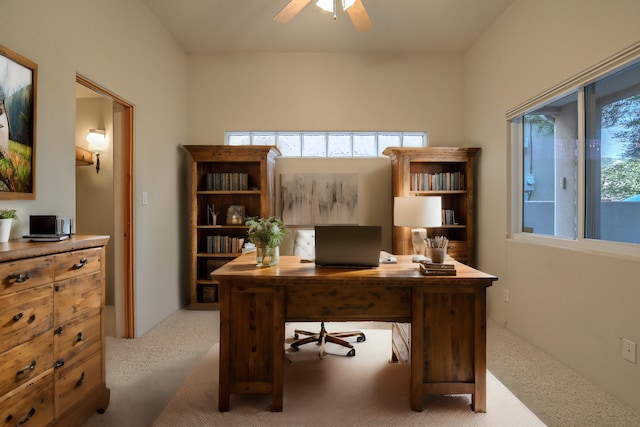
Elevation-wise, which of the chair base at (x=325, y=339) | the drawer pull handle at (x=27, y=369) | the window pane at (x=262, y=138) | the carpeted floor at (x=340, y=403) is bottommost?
the carpeted floor at (x=340, y=403)

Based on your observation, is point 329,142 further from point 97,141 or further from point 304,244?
point 97,141

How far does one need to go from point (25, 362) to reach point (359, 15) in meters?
2.97

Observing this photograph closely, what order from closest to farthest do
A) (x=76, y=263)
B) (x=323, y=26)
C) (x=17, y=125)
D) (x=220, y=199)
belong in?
(x=76, y=263) < (x=17, y=125) < (x=323, y=26) < (x=220, y=199)

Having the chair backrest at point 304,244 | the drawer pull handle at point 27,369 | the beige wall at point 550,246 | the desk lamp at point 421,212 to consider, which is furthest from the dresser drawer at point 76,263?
the beige wall at point 550,246

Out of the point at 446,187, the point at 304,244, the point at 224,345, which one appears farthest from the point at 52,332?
the point at 446,187

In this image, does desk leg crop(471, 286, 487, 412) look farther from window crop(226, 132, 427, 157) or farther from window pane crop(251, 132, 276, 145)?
window pane crop(251, 132, 276, 145)

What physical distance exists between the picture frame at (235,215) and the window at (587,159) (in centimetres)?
313

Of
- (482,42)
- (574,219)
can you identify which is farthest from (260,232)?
(482,42)

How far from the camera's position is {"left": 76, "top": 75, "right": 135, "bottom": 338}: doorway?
3.14 meters

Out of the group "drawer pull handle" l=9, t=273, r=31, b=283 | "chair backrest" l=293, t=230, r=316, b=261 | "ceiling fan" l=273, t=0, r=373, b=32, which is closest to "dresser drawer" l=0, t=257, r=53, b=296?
"drawer pull handle" l=9, t=273, r=31, b=283

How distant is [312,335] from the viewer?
9.79 ft

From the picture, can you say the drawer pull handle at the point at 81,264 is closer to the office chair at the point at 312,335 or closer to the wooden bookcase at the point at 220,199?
the office chair at the point at 312,335

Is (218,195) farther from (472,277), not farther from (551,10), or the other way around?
(551,10)

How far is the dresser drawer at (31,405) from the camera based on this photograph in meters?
1.41
